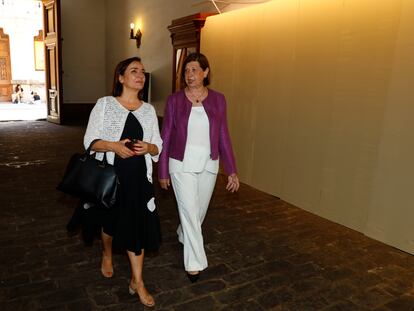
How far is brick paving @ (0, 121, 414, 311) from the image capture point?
2.84 metres

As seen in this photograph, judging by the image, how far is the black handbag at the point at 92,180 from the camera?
7.97 feet

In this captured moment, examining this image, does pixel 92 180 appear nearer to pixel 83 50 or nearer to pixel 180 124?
pixel 180 124

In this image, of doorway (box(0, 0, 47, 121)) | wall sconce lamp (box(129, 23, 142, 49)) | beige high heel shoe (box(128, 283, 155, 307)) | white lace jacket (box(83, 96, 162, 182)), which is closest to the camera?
white lace jacket (box(83, 96, 162, 182))

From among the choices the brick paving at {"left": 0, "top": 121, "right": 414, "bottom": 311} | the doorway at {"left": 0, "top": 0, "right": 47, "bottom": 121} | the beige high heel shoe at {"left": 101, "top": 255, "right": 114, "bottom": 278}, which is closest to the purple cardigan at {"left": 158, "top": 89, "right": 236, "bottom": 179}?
the beige high heel shoe at {"left": 101, "top": 255, "right": 114, "bottom": 278}

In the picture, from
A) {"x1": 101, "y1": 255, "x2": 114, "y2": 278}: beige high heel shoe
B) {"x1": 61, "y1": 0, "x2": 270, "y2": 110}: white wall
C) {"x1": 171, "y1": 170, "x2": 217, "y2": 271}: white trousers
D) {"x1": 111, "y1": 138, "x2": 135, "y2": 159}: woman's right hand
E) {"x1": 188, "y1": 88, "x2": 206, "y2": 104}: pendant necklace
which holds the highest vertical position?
{"x1": 61, "y1": 0, "x2": 270, "y2": 110}: white wall

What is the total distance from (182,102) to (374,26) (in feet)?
7.74

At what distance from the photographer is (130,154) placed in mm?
2477

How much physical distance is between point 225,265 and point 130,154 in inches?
59.4

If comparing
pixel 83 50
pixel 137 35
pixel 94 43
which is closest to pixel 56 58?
pixel 83 50

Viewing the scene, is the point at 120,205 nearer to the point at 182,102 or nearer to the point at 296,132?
the point at 182,102

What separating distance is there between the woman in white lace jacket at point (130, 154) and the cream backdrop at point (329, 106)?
2.49 metres

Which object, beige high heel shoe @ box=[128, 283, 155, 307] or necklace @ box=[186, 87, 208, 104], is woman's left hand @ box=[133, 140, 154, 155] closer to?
necklace @ box=[186, 87, 208, 104]

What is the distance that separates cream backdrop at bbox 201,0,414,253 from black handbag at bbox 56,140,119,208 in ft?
9.39

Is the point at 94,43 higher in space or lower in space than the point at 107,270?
higher
